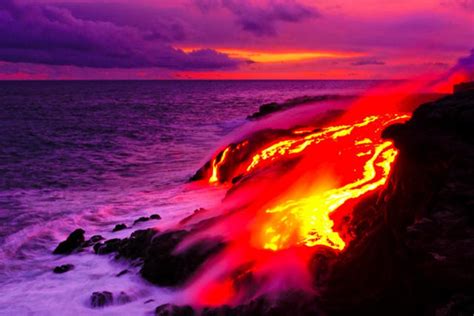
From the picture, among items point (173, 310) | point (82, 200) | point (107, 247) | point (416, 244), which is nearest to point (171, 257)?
point (173, 310)

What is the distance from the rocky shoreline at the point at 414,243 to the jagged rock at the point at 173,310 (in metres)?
0.02

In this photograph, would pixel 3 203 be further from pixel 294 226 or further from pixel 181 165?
pixel 294 226

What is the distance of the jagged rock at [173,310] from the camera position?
9.15 meters

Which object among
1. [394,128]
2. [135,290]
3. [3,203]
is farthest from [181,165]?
[394,128]

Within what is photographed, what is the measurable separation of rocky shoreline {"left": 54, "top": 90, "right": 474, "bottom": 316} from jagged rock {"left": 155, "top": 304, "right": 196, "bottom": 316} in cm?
2

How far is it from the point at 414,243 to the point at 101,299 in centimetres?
656

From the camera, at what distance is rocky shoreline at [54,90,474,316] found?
696cm

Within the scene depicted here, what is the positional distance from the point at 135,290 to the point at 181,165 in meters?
19.4

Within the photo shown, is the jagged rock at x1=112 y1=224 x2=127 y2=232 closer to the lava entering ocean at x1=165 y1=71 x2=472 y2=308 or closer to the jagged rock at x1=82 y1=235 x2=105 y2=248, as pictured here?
the jagged rock at x1=82 y1=235 x2=105 y2=248

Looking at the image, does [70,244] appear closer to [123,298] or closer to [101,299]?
[101,299]

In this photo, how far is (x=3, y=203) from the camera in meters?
21.4

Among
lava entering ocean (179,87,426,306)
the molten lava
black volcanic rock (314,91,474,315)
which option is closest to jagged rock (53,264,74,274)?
lava entering ocean (179,87,426,306)

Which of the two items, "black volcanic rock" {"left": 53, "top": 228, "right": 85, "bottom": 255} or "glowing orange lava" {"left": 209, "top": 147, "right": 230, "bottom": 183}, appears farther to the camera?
"glowing orange lava" {"left": 209, "top": 147, "right": 230, "bottom": 183}

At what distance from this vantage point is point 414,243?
7.30m
